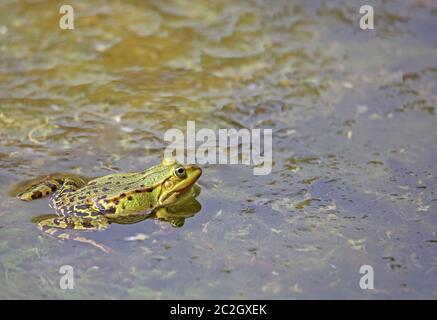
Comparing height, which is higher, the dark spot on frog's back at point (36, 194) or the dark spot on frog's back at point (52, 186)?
the dark spot on frog's back at point (52, 186)

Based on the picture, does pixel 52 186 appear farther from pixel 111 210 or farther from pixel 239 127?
pixel 239 127

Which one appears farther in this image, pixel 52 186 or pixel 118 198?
pixel 52 186

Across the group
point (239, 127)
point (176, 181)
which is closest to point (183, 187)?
point (176, 181)

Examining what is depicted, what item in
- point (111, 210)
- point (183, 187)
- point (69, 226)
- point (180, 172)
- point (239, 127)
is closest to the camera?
point (69, 226)

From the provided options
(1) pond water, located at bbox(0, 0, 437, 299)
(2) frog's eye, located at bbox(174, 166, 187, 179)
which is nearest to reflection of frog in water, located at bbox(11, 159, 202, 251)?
(2) frog's eye, located at bbox(174, 166, 187, 179)

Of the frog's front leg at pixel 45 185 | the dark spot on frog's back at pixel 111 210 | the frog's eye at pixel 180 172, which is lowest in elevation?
the dark spot on frog's back at pixel 111 210

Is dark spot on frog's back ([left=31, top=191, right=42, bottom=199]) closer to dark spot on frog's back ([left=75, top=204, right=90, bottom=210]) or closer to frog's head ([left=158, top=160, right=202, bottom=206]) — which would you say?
dark spot on frog's back ([left=75, top=204, right=90, bottom=210])

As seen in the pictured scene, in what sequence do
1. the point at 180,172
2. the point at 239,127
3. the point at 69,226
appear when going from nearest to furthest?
the point at 69,226 → the point at 180,172 → the point at 239,127

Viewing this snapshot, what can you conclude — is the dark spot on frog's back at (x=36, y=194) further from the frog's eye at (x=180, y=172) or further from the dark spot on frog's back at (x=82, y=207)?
the frog's eye at (x=180, y=172)

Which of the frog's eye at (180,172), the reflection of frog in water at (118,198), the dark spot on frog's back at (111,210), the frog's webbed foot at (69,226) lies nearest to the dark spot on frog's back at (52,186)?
the reflection of frog in water at (118,198)
